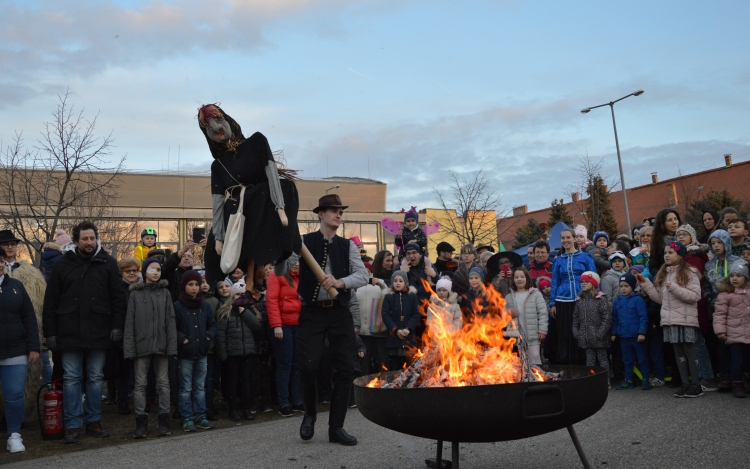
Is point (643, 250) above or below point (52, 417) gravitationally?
above

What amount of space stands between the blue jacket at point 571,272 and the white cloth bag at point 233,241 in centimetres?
600

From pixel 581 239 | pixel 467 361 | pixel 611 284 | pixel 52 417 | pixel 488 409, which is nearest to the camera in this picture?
pixel 488 409

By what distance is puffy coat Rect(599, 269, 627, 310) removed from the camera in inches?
364

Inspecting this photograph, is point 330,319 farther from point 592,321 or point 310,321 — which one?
point 592,321

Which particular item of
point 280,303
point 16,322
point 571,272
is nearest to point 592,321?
point 571,272

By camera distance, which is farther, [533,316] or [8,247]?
[533,316]

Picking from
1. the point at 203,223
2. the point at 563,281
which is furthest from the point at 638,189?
the point at 563,281

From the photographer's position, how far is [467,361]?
460 centimetres

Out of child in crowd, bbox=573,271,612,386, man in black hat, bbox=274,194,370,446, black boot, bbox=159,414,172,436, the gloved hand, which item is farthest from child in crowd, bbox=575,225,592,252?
the gloved hand

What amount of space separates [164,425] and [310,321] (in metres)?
2.31

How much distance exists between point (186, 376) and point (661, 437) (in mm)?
4979

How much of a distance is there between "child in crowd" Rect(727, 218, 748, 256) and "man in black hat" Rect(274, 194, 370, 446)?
200 inches

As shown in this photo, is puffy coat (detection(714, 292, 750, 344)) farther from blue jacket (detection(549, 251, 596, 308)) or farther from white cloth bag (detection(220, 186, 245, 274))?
white cloth bag (detection(220, 186, 245, 274))

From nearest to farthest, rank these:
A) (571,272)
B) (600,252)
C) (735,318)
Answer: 1. (735,318)
2. (571,272)
3. (600,252)
